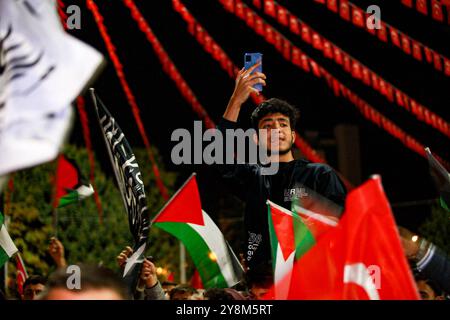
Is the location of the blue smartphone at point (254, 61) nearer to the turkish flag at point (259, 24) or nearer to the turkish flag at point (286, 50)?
the turkish flag at point (259, 24)

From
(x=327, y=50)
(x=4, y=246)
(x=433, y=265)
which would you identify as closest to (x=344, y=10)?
(x=327, y=50)

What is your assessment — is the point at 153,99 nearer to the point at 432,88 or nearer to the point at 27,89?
the point at 432,88

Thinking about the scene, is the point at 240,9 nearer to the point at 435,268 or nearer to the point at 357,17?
the point at 357,17

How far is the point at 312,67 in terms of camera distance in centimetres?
912

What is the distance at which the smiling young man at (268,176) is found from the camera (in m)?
4.52

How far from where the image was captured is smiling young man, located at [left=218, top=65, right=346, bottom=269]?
14.8 ft

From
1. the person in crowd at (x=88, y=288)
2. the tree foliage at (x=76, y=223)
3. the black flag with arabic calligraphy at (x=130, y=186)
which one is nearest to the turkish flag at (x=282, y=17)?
the black flag with arabic calligraphy at (x=130, y=186)

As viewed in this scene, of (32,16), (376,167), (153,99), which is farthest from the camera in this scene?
(376,167)

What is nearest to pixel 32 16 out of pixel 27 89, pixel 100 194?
pixel 27 89

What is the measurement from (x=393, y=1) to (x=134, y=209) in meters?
4.47

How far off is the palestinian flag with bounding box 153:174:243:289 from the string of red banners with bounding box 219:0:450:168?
2.59 meters

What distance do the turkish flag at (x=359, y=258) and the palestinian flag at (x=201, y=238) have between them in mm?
1866

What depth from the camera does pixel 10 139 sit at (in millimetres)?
3090

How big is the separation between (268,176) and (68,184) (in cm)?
269
